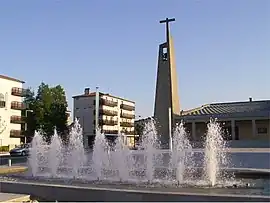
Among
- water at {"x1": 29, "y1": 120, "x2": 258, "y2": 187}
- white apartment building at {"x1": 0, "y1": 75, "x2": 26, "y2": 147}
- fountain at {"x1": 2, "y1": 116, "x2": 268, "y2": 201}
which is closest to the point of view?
fountain at {"x1": 2, "y1": 116, "x2": 268, "y2": 201}

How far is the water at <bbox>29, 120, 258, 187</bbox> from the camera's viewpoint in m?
12.1

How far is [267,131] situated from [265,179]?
99.6ft

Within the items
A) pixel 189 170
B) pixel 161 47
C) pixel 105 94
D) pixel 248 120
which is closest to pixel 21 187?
pixel 189 170

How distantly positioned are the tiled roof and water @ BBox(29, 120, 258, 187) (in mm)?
28267

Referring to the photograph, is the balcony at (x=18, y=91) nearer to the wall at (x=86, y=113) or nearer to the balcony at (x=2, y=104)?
the balcony at (x=2, y=104)

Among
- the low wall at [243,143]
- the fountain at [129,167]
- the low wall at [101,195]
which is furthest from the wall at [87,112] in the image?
the low wall at [101,195]

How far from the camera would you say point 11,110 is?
53.9m

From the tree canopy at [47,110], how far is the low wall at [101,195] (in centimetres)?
4390

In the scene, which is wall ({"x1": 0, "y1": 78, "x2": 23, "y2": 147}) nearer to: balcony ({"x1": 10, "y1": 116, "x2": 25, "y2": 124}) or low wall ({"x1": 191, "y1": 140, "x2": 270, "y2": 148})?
balcony ({"x1": 10, "y1": 116, "x2": 25, "y2": 124})

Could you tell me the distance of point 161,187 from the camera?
10.5 m

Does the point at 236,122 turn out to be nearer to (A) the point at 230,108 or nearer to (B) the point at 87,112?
(A) the point at 230,108

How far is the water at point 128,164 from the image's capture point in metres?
12.1

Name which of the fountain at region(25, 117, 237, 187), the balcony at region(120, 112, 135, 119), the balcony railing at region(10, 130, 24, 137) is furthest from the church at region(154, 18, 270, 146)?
the balcony at region(120, 112, 135, 119)

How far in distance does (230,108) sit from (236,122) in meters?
4.74
